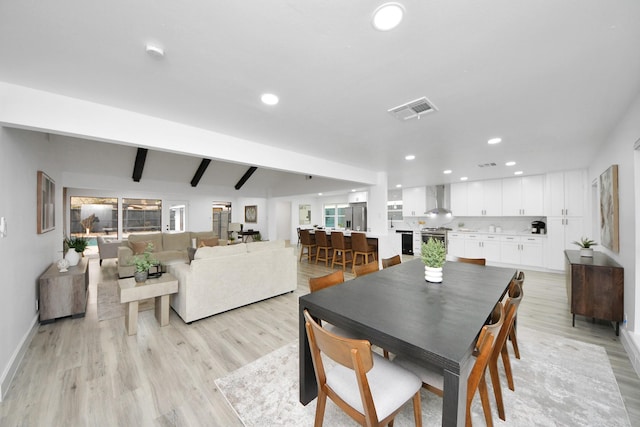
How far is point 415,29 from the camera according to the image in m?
1.33

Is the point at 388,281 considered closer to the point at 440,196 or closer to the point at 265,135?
the point at 265,135

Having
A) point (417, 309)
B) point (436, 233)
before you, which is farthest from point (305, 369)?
point (436, 233)

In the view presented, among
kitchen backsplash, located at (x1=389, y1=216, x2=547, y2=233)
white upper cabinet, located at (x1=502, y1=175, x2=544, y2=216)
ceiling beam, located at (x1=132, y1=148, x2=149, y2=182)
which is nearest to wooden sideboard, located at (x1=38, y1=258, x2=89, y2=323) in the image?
ceiling beam, located at (x1=132, y1=148, x2=149, y2=182)

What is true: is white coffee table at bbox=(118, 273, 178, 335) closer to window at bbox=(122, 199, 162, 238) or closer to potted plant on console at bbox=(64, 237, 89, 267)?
potted plant on console at bbox=(64, 237, 89, 267)

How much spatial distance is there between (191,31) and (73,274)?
11.4 ft

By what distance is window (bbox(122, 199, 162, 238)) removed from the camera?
7902mm

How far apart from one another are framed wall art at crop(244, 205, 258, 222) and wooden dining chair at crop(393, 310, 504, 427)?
10404 millimetres

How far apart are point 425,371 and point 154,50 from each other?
2.50 metres

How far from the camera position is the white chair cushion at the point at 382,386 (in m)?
1.18

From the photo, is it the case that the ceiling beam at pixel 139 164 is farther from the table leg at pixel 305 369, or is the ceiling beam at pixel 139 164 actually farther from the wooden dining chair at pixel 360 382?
the wooden dining chair at pixel 360 382

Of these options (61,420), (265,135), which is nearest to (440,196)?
(265,135)

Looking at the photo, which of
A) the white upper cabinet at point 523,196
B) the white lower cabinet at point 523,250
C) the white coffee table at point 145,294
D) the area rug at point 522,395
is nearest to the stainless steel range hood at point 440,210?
the white upper cabinet at point 523,196

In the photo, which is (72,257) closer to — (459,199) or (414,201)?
(414,201)

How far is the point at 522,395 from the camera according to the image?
1.83 metres
